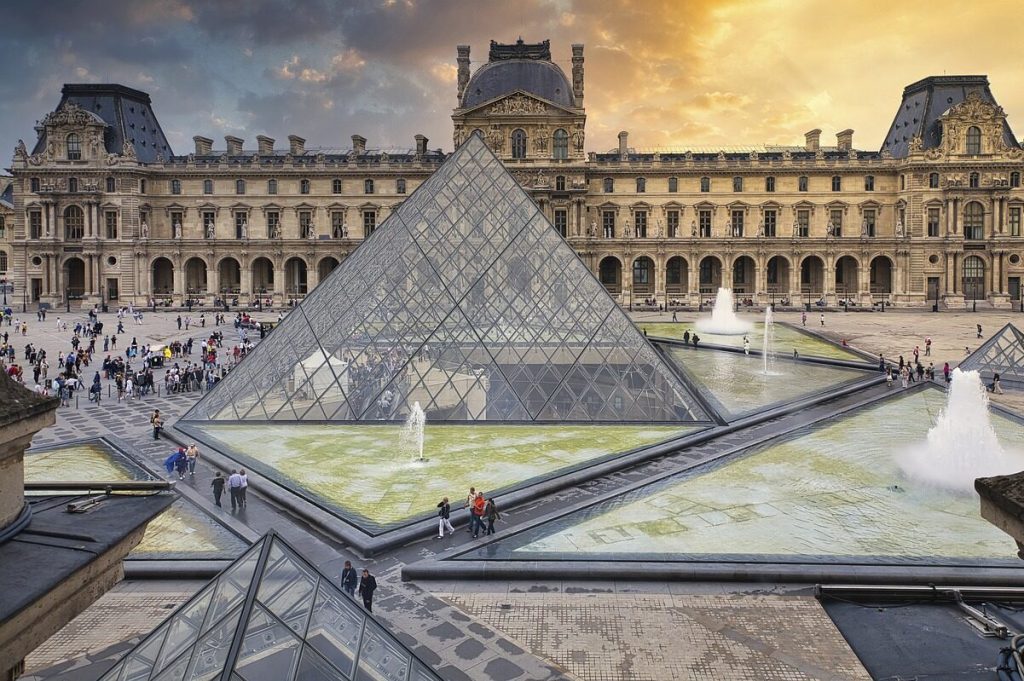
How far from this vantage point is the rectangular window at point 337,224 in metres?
58.2

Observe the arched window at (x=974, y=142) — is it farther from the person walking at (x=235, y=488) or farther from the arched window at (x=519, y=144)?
the person walking at (x=235, y=488)

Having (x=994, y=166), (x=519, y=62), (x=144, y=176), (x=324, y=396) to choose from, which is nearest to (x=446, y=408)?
(x=324, y=396)

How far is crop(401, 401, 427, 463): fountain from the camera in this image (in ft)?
51.0

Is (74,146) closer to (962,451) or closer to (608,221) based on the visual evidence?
(608,221)

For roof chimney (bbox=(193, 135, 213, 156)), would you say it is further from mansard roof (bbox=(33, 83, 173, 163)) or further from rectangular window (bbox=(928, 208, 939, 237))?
rectangular window (bbox=(928, 208, 939, 237))

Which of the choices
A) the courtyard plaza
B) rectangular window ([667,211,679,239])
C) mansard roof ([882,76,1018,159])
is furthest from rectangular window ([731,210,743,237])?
the courtyard plaza

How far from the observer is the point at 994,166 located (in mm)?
54281

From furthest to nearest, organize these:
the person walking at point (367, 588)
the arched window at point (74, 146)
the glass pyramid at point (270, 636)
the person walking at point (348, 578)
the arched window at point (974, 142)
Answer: the arched window at point (74, 146) → the arched window at point (974, 142) → the person walking at point (348, 578) → the person walking at point (367, 588) → the glass pyramid at point (270, 636)

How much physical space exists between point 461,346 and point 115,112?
169 ft

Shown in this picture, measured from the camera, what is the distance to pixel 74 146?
54938 millimetres

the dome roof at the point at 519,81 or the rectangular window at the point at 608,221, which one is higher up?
the dome roof at the point at 519,81

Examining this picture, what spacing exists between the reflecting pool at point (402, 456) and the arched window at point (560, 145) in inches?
1594

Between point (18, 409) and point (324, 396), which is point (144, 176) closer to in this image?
point (324, 396)

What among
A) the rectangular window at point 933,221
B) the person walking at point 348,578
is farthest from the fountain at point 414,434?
the rectangular window at point 933,221
